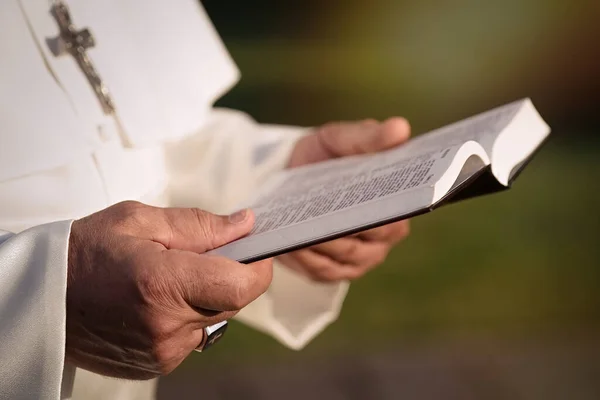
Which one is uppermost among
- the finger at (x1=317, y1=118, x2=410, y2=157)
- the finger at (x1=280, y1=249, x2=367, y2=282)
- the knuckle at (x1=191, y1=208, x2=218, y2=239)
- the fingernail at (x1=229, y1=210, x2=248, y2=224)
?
the knuckle at (x1=191, y1=208, x2=218, y2=239)

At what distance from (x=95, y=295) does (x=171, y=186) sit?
512mm

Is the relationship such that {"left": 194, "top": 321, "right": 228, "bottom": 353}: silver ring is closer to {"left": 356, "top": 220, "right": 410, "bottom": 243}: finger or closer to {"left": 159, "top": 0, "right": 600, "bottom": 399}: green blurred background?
{"left": 356, "top": 220, "right": 410, "bottom": 243}: finger

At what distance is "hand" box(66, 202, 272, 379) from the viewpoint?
0.56 m

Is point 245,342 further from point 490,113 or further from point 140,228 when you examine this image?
point 140,228

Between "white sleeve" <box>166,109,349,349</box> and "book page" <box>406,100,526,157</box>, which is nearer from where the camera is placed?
"book page" <box>406,100,526,157</box>

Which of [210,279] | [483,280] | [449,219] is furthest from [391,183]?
[449,219]

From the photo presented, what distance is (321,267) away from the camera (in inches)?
37.4

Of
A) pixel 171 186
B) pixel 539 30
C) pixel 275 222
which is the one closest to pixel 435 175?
pixel 275 222

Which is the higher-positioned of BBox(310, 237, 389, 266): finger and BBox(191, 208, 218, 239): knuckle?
BBox(191, 208, 218, 239): knuckle

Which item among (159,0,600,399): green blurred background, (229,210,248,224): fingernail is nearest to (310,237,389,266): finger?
(229,210,248,224): fingernail

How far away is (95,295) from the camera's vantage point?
1.88ft

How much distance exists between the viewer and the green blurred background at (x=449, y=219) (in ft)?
6.08

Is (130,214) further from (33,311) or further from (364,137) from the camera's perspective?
(364,137)

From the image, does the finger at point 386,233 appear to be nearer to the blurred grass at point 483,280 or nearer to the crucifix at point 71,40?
the crucifix at point 71,40
